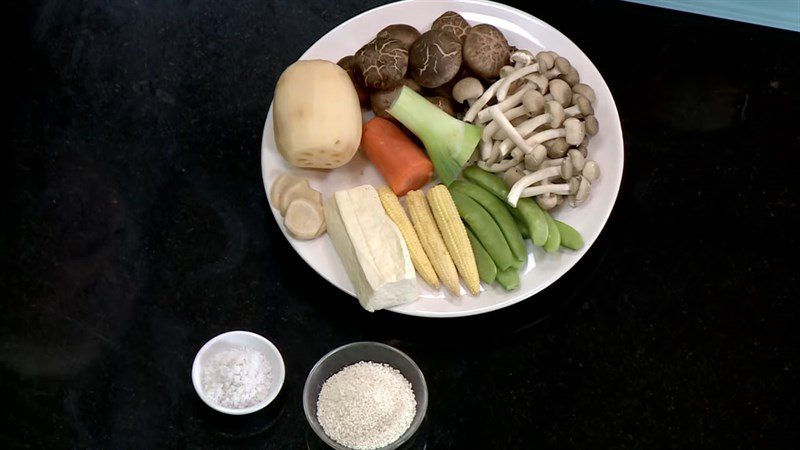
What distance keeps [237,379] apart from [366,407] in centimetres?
18

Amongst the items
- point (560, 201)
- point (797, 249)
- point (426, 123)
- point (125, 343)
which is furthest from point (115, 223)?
point (797, 249)

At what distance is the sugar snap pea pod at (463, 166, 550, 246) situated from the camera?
1.31 meters

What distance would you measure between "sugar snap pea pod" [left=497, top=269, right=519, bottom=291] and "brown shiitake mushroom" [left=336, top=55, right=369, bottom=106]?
339 millimetres

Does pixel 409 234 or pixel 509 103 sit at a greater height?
pixel 509 103

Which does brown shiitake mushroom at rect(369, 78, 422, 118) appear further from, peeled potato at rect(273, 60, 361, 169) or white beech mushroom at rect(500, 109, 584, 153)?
white beech mushroom at rect(500, 109, 584, 153)

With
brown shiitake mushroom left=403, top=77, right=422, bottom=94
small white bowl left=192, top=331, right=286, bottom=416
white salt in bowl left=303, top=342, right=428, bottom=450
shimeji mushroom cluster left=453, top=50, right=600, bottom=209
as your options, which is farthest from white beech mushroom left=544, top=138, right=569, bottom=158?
small white bowl left=192, top=331, right=286, bottom=416

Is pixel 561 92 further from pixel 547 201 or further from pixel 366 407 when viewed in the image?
pixel 366 407

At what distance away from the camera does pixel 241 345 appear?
129 cm

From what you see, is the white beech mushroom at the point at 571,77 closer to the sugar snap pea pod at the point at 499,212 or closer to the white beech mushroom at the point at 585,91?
the white beech mushroom at the point at 585,91

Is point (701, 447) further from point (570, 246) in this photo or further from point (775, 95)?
point (775, 95)

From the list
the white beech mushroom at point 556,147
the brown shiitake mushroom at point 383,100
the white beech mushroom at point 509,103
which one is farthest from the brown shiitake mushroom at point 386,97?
the white beech mushroom at point 556,147

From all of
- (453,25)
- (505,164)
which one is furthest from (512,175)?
(453,25)

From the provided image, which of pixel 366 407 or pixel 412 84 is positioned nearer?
pixel 366 407

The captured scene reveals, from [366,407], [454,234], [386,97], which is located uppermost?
[386,97]
